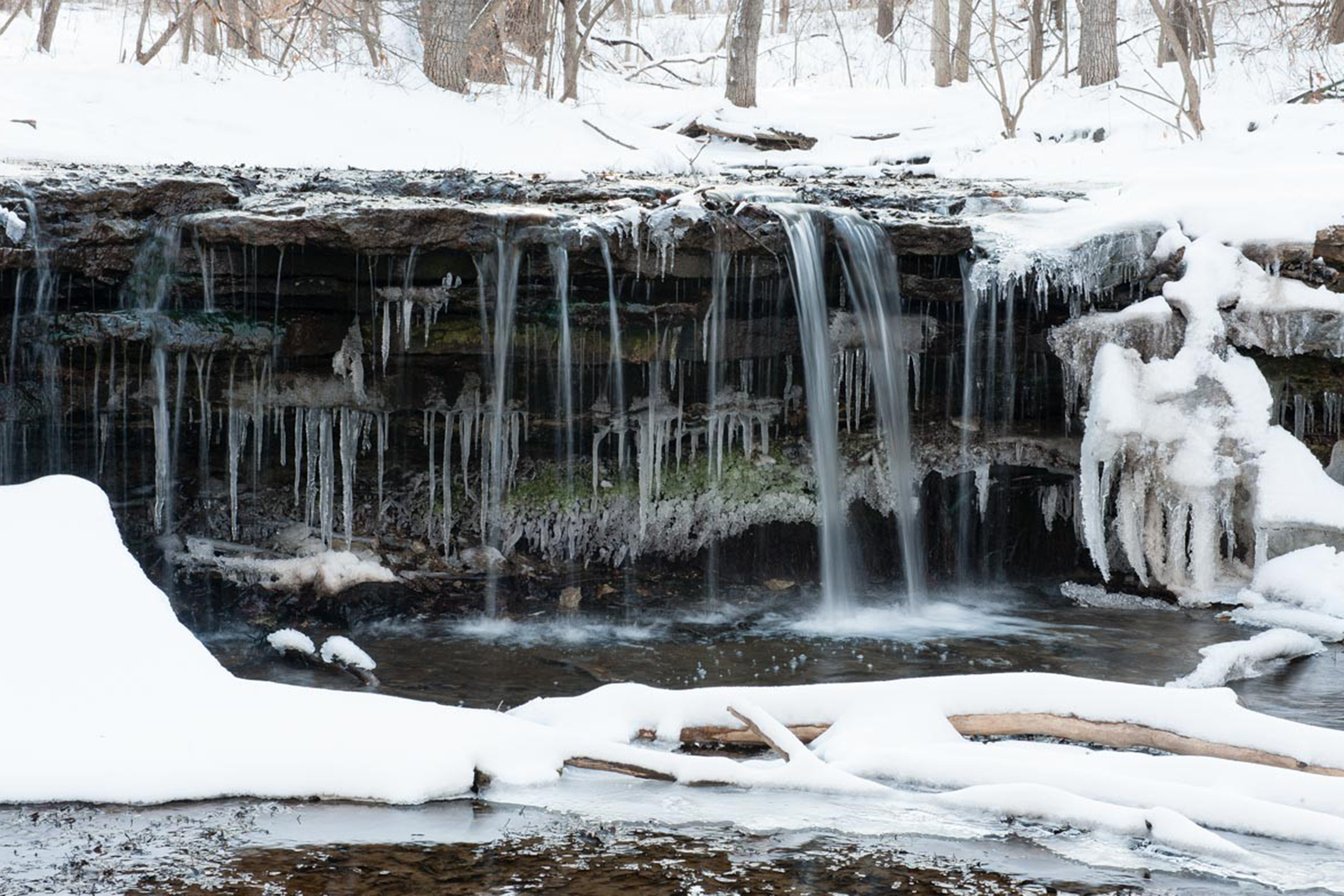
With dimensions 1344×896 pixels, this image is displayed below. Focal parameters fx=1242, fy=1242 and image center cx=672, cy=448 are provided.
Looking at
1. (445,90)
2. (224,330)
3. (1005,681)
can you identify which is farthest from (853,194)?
(445,90)

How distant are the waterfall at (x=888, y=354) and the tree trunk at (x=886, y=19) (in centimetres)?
1477

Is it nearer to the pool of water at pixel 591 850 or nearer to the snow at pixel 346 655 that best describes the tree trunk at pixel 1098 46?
the snow at pixel 346 655

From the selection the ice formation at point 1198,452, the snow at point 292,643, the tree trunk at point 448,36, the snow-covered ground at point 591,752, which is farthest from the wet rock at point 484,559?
the tree trunk at point 448,36

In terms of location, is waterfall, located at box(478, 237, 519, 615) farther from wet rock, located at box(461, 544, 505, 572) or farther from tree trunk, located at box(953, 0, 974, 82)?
tree trunk, located at box(953, 0, 974, 82)

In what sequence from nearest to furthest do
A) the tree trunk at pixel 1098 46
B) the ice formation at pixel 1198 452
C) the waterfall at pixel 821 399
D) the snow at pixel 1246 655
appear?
1. the snow at pixel 1246 655
2. the ice formation at pixel 1198 452
3. the waterfall at pixel 821 399
4. the tree trunk at pixel 1098 46

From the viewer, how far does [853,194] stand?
8453 mm

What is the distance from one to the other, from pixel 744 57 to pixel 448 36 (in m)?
3.48

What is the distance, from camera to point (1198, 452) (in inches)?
279

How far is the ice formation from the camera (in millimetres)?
7043

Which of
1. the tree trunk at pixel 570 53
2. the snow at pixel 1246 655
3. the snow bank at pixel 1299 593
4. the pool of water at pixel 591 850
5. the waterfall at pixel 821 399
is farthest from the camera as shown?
the tree trunk at pixel 570 53

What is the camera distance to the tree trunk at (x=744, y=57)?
14.7m

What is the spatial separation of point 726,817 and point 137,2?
27.7 m

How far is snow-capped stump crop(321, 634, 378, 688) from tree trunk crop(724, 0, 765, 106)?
403 inches

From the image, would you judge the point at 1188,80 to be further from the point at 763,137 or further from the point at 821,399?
the point at 821,399
